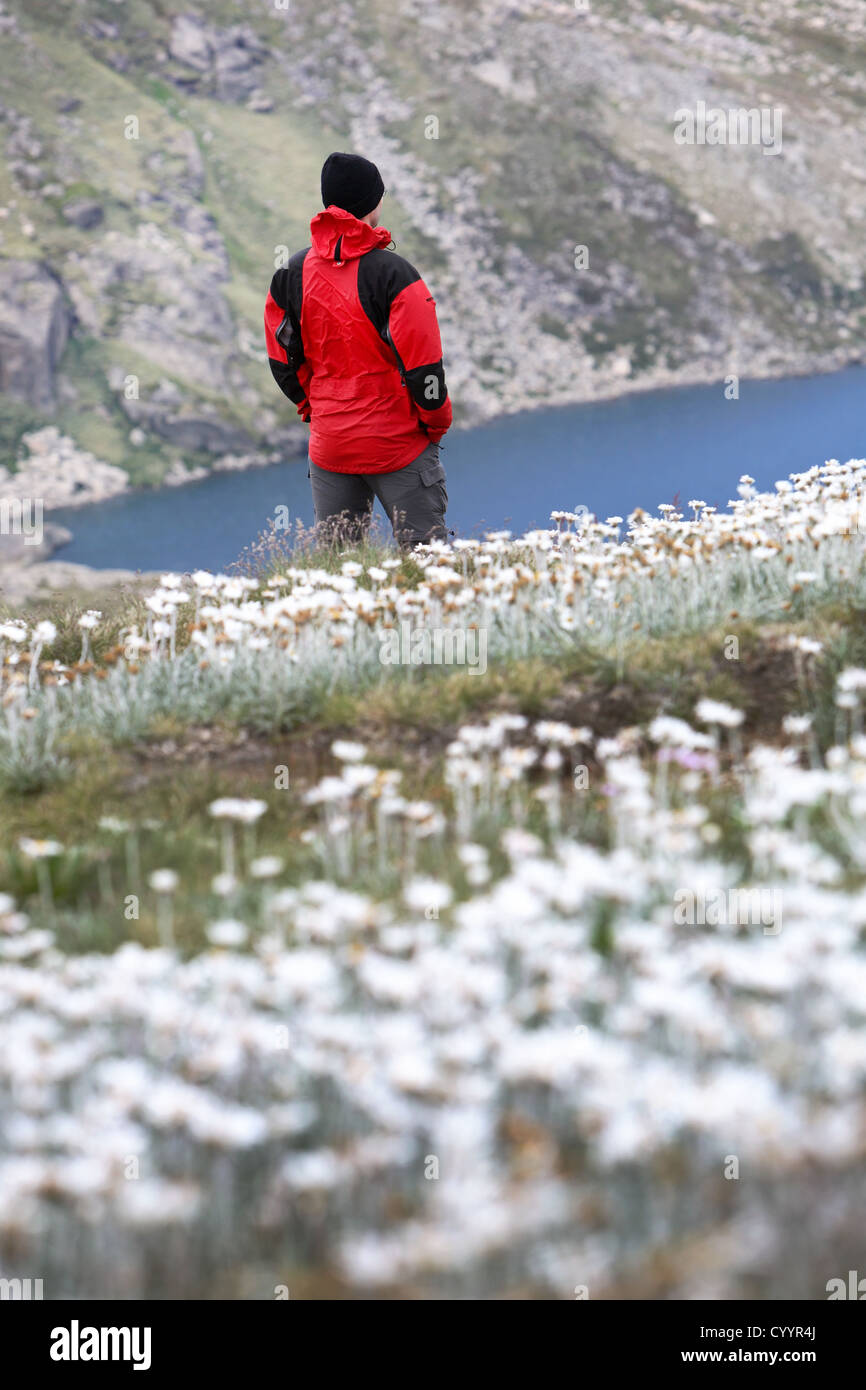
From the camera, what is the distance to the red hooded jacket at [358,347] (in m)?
7.45

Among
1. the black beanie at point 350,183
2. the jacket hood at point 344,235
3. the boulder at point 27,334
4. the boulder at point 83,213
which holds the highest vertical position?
the boulder at point 83,213

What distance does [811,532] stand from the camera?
6.19 m

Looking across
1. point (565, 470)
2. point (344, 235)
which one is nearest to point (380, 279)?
point (344, 235)

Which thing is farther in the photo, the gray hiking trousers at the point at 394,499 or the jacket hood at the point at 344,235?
the gray hiking trousers at the point at 394,499

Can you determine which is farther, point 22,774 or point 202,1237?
point 22,774

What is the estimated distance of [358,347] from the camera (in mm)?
7773

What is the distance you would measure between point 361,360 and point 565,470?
38.8 metres

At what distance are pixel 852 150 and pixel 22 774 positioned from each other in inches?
3980

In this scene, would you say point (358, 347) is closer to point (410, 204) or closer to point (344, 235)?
point (344, 235)

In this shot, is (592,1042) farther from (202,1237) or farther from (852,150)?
(852,150)

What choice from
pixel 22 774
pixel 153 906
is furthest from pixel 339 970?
pixel 22 774

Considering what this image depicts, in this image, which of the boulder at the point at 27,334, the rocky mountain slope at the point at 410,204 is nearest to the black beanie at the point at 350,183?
the rocky mountain slope at the point at 410,204

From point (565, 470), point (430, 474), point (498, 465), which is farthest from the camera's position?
point (498, 465)

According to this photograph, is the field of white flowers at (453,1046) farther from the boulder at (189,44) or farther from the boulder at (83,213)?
the boulder at (189,44)
